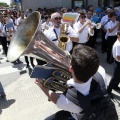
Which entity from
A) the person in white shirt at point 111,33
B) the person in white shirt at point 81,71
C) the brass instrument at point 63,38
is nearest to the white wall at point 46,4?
the person in white shirt at point 111,33

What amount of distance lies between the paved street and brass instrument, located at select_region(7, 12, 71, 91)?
1540 mm

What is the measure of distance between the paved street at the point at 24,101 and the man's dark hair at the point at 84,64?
7.58ft

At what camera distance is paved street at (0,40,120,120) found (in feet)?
12.9

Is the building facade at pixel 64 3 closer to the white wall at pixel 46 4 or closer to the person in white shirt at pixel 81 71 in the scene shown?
the white wall at pixel 46 4

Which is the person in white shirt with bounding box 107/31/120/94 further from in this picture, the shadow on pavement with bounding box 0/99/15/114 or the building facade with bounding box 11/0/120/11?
the building facade with bounding box 11/0/120/11

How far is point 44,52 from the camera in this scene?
88.9 inches

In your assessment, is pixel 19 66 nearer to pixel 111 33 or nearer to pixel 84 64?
pixel 111 33

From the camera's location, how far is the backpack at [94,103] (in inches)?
65.8

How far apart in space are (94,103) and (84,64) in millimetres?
323

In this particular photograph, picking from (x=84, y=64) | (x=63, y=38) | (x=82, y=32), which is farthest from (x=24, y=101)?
(x=84, y=64)

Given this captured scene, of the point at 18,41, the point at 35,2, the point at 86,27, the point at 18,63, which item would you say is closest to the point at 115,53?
the point at 18,41

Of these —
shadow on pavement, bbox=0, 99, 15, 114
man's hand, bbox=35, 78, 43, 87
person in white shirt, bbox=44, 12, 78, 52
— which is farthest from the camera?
shadow on pavement, bbox=0, 99, 15, 114

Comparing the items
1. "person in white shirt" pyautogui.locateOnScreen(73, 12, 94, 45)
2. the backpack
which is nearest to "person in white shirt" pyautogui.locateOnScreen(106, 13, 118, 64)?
"person in white shirt" pyautogui.locateOnScreen(73, 12, 94, 45)

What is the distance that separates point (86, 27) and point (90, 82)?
4634mm
